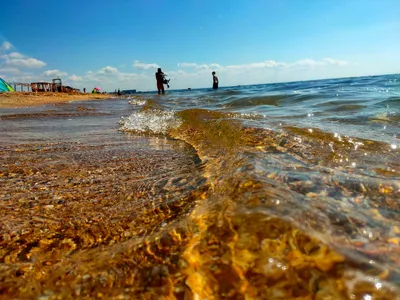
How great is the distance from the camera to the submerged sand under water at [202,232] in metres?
0.99

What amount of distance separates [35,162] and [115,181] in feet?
3.81

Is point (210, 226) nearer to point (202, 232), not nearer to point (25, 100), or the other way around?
point (202, 232)

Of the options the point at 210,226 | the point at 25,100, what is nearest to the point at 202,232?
the point at 210,226

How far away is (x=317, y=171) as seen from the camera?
2.03 metres

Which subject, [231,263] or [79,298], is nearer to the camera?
[79,298]

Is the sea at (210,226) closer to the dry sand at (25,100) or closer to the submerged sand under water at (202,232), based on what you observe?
the submerged sand under water at (202,232)

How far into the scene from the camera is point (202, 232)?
1.31 m

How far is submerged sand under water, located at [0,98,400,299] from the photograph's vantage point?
995 mm


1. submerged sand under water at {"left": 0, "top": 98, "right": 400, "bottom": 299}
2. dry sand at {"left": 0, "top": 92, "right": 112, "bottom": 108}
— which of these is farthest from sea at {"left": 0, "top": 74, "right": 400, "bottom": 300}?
dry sand at {"left": 0, "top": 92, "right": 112, "bottom": 108}

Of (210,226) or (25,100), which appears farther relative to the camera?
(25,100)

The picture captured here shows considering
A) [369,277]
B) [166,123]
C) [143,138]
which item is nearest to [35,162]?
[143,138]

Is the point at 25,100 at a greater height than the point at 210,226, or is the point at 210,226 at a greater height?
the point at 25,100

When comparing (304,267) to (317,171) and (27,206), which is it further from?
(27,206)

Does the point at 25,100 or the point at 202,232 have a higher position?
the point at 25,100
